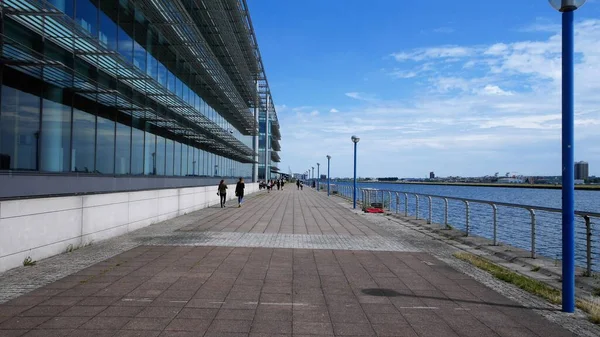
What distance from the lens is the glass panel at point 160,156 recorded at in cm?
1889

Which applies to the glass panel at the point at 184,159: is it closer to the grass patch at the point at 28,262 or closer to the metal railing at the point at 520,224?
the metal railing at the point at 520,224

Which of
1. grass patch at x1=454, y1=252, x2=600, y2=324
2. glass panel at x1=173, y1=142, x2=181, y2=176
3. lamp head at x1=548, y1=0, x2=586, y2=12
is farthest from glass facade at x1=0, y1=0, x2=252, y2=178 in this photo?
grass patch at x1=454, y1=252, x2=600, y2=324

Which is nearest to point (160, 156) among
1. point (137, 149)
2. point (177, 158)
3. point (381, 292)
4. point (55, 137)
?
point (177, 158)

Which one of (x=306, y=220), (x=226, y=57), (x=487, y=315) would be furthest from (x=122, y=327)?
(x=226, y=57)

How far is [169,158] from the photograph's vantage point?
2059 centimetres

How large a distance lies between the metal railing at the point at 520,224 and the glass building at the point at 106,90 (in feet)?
32.4

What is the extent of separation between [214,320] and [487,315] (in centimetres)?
309

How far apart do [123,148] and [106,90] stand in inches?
129

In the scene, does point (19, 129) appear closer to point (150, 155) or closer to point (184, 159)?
point (150, 155)

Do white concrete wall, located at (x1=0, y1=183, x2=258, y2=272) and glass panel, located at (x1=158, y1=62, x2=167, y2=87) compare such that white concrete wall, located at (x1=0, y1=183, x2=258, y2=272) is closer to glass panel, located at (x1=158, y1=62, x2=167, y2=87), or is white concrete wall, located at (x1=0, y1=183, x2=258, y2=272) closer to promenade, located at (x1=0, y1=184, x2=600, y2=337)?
promenade, located at (x1=0, y1=184, x2=600, y2=337)

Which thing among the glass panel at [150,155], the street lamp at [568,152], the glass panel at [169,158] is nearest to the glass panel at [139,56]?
the glass panel at [150,155]

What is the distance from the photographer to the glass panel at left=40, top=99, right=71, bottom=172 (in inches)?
408

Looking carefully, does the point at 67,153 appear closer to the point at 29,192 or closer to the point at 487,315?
the point at 29,192

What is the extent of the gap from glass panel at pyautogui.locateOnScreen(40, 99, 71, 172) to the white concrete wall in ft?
4.79
